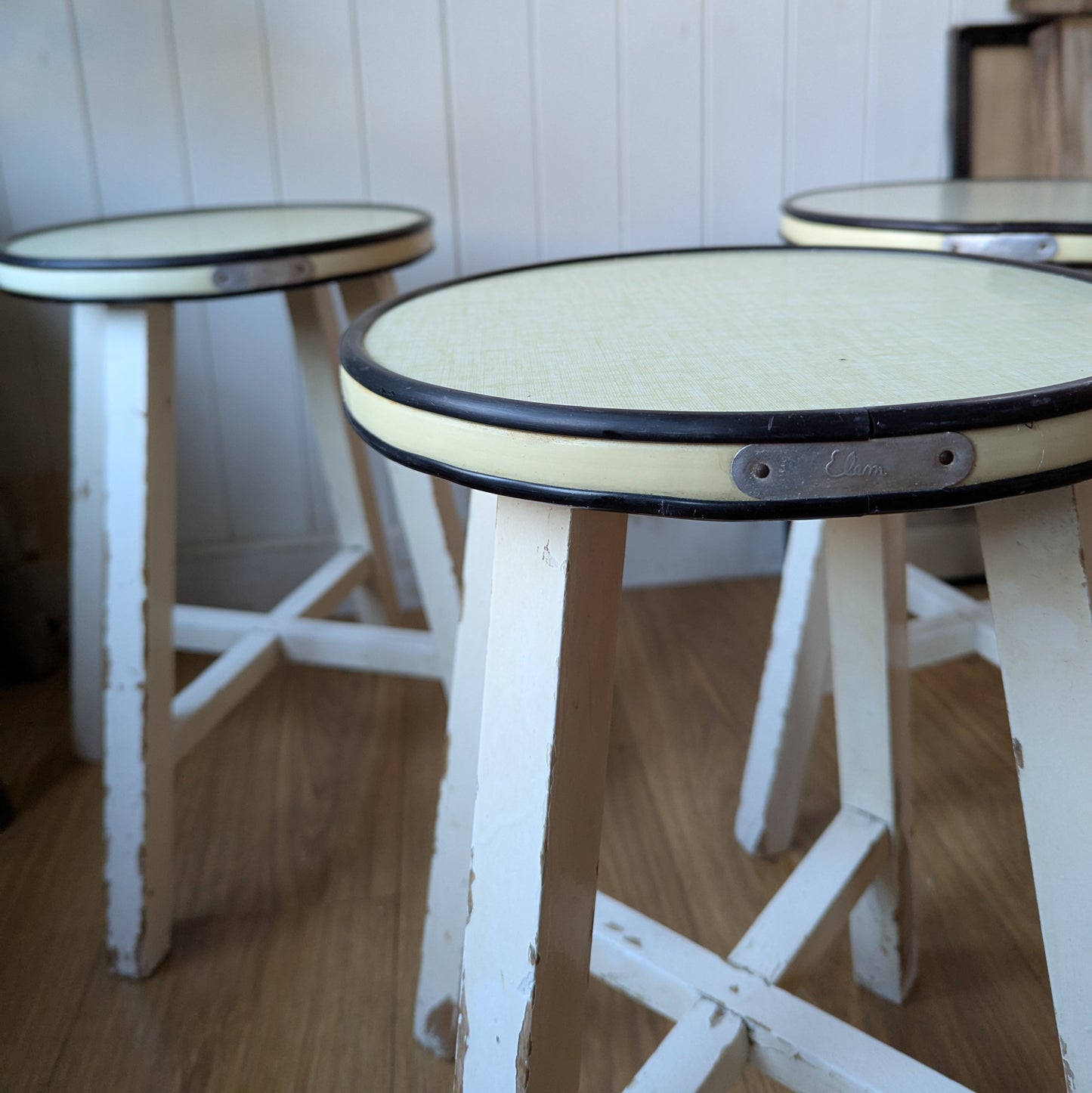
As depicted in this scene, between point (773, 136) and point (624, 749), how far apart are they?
2.85 ft

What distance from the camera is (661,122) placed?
1.42 meters

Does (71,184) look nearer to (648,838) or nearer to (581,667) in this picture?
(648,838)

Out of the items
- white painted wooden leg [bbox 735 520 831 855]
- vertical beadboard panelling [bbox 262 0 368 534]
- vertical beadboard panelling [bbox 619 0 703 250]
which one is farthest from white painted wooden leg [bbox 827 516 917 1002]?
vertical beadboard panelling [bbox 262 0 368 534]

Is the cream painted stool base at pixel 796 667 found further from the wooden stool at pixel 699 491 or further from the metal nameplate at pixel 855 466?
the metal nameplate at pixel 855 466

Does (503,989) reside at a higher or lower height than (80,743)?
higher

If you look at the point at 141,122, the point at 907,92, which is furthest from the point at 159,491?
the point at 907,92

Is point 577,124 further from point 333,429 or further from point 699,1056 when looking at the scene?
point 699,1056

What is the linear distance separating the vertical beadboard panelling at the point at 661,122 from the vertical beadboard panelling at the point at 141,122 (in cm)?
59

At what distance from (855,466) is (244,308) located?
124 cm

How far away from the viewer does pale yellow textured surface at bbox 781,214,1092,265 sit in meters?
0.73

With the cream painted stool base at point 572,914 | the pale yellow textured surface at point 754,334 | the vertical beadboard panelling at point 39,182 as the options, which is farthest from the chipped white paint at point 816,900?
the vertical beadboard panelling at point 39,182

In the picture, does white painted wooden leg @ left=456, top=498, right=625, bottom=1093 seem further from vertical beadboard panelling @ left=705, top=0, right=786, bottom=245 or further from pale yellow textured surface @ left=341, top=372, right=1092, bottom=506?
vertical beadboard panelling @ left=705, top=0, right=786, bottom=245

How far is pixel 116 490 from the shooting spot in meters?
0.90

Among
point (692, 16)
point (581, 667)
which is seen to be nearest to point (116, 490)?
point (581, 667)
